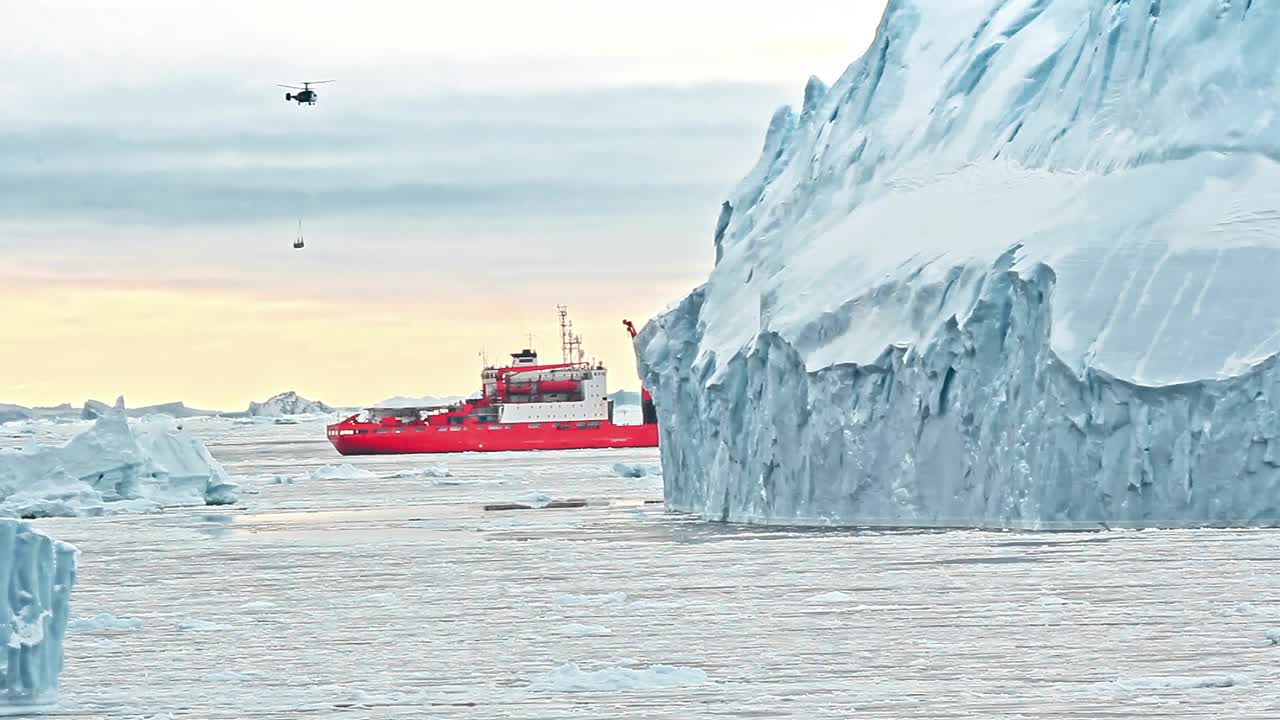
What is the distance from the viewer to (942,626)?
1451 cm

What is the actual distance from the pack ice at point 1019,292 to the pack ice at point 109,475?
12.3 meters

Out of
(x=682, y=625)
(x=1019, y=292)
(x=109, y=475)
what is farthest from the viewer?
(x=109, y=475)

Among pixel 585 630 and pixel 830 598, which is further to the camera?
pixel 830 598

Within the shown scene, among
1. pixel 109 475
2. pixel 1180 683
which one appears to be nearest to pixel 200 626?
pixel 1180 683

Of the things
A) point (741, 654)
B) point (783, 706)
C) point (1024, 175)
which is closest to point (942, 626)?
point (741, 654)

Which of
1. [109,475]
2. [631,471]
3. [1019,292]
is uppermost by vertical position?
[1019,292]

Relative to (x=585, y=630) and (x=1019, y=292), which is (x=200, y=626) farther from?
(x=1019, y=292)

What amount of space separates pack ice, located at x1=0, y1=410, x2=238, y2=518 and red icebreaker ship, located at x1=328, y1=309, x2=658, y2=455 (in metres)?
36.6

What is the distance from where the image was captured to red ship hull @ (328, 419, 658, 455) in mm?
74688

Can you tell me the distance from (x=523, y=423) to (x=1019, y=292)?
54.6 metres

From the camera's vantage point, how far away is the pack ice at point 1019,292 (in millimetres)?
20641

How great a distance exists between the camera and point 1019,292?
21.7m

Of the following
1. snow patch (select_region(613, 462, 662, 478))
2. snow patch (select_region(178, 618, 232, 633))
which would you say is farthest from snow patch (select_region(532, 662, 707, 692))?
snow patch (select_region(613, 462, 662, 478))

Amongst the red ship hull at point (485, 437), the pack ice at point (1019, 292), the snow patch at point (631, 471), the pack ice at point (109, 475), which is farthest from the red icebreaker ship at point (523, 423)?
the pack ice at point (1019, 292)
